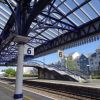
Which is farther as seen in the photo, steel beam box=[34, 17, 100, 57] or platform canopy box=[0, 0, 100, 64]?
steel beam box=[34, 17, 100, 57]

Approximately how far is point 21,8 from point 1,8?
1244cm

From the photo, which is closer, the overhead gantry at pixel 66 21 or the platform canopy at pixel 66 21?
the overhead gantry at pixel 66 21

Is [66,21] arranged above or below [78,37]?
above

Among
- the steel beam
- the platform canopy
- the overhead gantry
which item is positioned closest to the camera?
the overhead gantry

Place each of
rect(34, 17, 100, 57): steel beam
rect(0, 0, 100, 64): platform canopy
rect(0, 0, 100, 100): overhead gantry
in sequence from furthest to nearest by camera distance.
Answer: rect(34, 17, 100, 57): steel beam → rect(0, 0, 100, 64): platform canopy → rect(0, 0, 100, 100): overhead gantry

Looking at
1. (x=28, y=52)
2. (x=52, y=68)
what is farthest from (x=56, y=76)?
(x=28, y=52)

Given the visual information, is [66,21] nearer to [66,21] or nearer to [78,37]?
[66,21]

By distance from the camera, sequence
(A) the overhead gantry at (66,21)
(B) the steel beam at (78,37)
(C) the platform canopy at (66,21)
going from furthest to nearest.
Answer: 1. (B) the steel beam at (78,37)
2. (C) the platform canopy at (66,21)
3. (A) the overhead gantry at (66,21)

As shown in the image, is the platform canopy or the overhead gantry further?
the platform canopy

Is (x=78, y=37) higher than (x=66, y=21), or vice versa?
(x=66, y=21)

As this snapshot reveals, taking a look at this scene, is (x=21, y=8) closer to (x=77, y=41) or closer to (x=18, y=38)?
(x=18, y=38)

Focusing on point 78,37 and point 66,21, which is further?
point 78,37

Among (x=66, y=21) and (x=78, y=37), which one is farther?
(x=78, y=37)

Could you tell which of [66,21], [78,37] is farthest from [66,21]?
[78,37]
